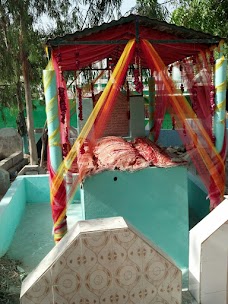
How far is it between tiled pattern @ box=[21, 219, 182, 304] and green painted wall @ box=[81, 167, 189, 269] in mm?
2775

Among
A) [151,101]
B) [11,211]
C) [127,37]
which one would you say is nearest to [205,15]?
[151,101]

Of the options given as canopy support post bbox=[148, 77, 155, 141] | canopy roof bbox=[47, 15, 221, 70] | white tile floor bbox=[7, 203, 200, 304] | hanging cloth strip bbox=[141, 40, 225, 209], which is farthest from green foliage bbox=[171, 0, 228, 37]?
white tile floor bbox=[7, 203, 200, 304]

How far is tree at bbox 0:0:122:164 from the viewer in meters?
10.2

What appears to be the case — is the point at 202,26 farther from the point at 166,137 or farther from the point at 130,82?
the point at 166,137

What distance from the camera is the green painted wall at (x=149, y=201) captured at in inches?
183

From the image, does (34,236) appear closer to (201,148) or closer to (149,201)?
(149,201)

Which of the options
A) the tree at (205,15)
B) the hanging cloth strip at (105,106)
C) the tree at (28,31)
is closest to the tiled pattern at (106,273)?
the hanging cloth strip at (105,106)

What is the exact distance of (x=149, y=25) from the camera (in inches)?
186

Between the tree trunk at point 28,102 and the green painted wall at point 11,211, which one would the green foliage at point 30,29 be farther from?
the green painted wall at point 11,211

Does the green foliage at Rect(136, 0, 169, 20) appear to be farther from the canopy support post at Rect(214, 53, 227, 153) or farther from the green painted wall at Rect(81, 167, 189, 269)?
the green painted wall at Rect(81, 167, 189, 269)


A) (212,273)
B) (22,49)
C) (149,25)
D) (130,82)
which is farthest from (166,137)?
(212,273)

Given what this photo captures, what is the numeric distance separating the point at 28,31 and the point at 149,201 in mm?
7552

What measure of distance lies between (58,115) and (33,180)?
3.45 metres

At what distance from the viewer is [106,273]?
1813 mm
